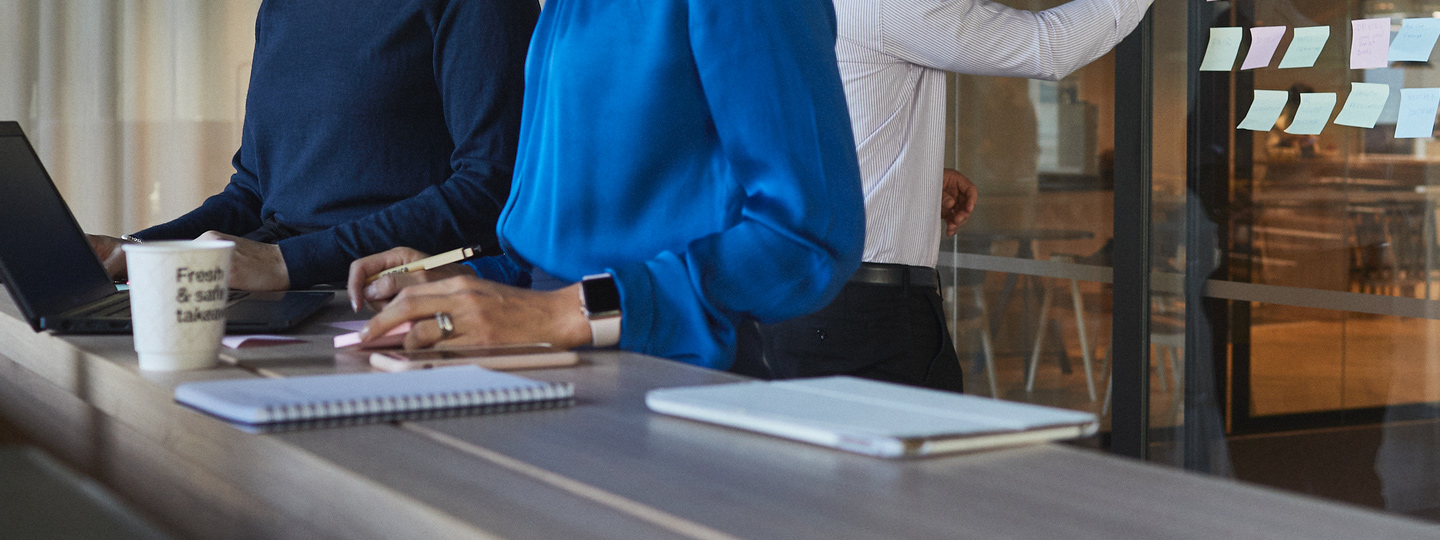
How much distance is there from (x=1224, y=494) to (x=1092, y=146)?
9.45ft

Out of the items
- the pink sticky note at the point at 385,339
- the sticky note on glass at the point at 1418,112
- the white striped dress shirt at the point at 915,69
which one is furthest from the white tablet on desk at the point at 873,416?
the sticky note on glass at the point at 1418,112

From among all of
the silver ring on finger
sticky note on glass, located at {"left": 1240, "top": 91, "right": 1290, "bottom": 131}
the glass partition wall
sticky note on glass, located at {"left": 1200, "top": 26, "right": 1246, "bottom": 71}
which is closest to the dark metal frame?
the glass partition wall

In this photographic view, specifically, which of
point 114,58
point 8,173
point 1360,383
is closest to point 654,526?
point 8,173

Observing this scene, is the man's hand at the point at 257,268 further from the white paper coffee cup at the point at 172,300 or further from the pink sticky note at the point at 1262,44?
the pink sticky note at the point at 1262,44

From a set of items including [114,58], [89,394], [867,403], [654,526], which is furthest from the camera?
[114,58]

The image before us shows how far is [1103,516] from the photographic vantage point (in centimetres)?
49

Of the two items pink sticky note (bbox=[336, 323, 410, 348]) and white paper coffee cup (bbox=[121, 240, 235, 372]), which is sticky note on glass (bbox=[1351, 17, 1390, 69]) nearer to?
pink sticky note (bbox=[336, 323, 410, 348])

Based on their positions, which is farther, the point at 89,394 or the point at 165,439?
the point at 89,394

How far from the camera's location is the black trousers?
1.86 m

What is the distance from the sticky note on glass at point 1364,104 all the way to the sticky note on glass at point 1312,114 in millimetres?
35

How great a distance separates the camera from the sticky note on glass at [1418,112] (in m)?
2.51

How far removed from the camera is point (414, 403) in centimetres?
70

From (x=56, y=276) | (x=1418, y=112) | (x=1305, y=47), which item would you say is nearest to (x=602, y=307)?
(x=56, y=276)

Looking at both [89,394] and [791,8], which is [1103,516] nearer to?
[791,8]
